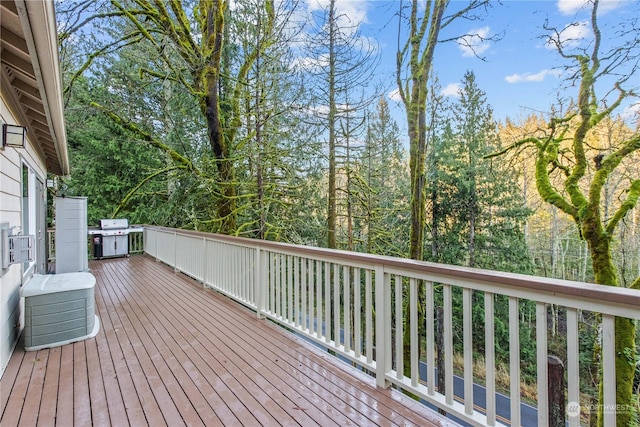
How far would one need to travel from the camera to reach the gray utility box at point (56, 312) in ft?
9.66

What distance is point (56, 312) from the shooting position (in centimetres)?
305

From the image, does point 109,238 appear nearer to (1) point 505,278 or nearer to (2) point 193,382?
(2) point 193,382

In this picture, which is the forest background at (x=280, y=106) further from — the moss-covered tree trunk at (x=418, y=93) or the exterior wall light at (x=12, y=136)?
the exterior wall light at (x=12, y=136)

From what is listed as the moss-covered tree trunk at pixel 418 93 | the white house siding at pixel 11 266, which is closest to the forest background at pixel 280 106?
the moss-covered tree trunk at pixel 418 93

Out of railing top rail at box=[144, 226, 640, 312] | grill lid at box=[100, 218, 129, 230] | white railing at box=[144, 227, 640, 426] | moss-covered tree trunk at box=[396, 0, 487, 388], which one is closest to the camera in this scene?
railing top rail at box=[144, 226, 640, 312]

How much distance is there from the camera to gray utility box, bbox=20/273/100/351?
9.66ft

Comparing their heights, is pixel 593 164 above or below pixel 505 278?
above

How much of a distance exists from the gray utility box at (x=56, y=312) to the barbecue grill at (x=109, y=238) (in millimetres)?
5911

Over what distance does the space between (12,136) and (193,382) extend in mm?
2471

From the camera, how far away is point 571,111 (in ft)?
24.1

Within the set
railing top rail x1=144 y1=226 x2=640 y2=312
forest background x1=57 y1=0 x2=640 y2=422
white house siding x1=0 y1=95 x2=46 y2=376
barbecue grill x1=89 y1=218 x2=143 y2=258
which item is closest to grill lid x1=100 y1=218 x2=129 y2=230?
barbecue grill x1=89 y1=218 x2=143 y2=258

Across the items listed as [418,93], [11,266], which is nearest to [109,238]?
[11,266]

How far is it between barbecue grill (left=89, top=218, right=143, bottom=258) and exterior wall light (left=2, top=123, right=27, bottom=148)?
6556mm

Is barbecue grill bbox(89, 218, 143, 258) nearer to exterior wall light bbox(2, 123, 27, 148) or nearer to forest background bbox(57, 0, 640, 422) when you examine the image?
forest background bbox(57, 0, 640, 422)
